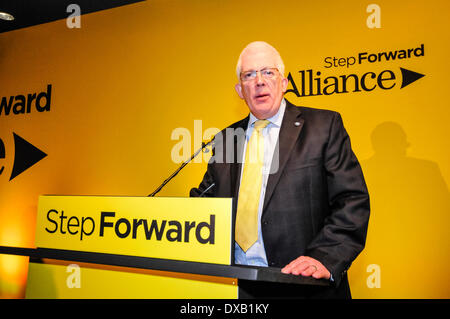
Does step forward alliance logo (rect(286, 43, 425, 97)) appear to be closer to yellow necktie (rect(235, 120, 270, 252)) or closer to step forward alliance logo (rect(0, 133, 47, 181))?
yellow necktie (rect(235, 120, 270, 252))

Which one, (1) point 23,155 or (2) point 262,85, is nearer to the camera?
(2) point 262,85

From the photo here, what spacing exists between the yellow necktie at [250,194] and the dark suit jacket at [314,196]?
4 centimetres

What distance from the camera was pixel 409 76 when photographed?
2584mm

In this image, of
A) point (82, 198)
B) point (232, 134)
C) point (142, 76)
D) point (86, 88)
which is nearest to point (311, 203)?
point (232, 134)

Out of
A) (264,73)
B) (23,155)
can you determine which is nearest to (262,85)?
(264,73)

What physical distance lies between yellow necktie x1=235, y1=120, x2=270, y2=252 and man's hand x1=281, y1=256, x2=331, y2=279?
0.30m

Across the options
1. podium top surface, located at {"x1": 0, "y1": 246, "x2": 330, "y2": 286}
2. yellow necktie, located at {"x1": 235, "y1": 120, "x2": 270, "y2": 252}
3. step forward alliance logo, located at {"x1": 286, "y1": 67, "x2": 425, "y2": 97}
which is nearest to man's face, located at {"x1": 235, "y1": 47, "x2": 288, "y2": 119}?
yellow necktie, located at {"x1": 235, "y1": 120, "x2": 270, "y2": 252}

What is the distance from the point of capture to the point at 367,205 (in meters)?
1.40

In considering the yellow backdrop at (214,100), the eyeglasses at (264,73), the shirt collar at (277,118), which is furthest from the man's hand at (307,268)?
the yellow backdrop at (214,100)

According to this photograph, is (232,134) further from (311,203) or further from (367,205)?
(367,205)

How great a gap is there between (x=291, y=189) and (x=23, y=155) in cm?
358

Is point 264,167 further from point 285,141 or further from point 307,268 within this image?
point 307,268

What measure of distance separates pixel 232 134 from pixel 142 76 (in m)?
2.13

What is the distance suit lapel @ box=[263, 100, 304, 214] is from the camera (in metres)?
1.48
